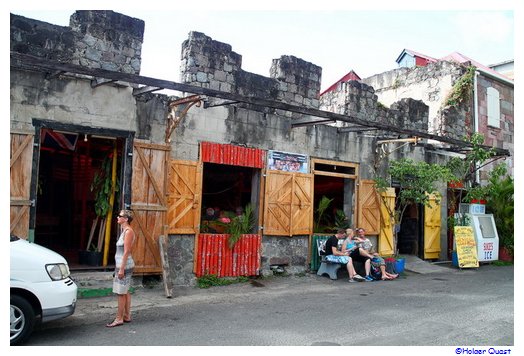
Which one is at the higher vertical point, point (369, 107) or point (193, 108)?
point (369, 107)

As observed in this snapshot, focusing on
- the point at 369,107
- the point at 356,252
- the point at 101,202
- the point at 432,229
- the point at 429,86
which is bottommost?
the point at 356,252

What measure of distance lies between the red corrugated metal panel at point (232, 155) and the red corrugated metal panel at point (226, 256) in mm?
1657

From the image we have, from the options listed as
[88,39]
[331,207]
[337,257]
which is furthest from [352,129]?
[88,39]

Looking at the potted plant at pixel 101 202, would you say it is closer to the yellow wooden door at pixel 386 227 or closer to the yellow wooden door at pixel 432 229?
the yellow wooden door at pixel 386 227

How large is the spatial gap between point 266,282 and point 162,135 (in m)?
4.01

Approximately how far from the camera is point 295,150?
37.8ft

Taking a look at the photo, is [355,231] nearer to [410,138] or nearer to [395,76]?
[410,138]

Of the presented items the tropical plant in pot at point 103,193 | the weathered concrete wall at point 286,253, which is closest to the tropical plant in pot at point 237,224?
the weathered concrete wall at point 286,253

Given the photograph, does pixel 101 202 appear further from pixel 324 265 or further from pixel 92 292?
pixel 324 265

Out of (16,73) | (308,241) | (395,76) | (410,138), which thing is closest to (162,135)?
(16,73)

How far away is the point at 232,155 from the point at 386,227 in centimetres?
547

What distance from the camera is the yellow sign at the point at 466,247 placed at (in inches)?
531

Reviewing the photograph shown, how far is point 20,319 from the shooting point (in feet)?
17.7

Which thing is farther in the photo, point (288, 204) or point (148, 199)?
point (288, 204)
